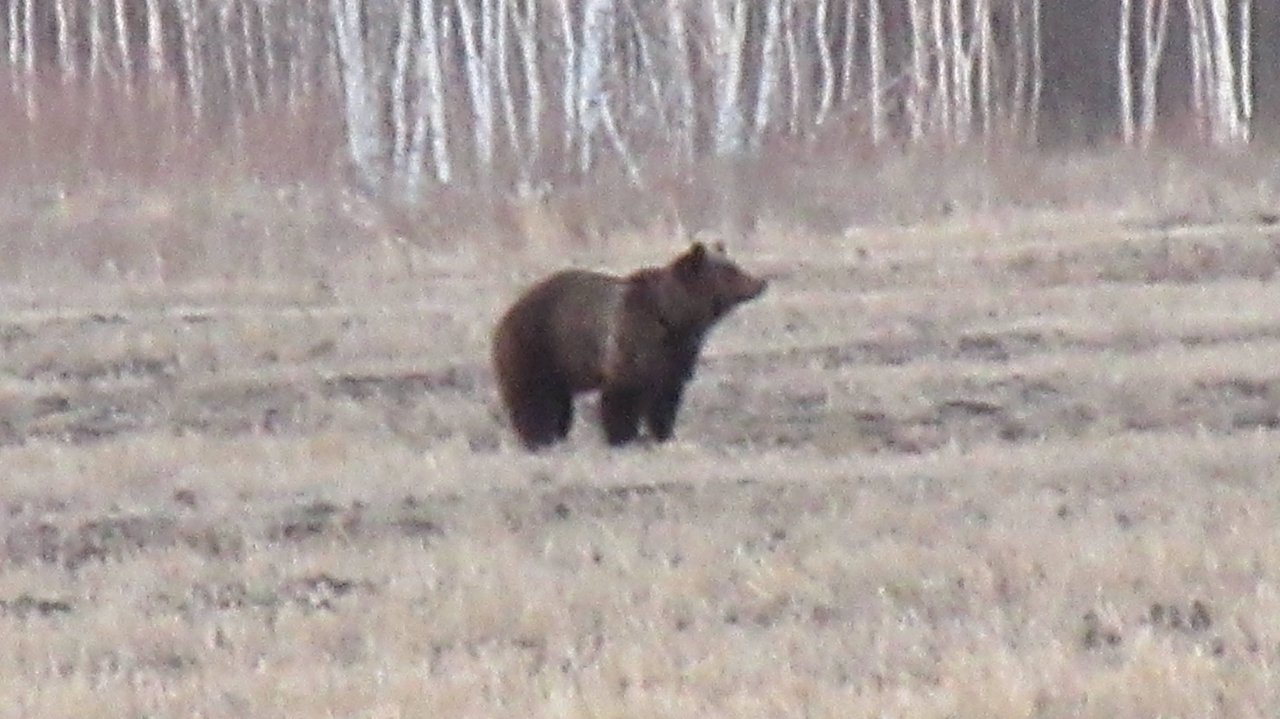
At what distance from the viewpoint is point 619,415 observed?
11352 mm

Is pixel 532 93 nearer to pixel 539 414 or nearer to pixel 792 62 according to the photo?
Result: pixel 792 62

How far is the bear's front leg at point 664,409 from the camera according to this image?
11.3 metres

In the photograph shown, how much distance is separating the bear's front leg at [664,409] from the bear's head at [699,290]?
0.82ft

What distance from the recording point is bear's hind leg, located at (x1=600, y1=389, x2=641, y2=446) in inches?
446

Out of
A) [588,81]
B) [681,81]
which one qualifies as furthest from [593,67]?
[681,81]

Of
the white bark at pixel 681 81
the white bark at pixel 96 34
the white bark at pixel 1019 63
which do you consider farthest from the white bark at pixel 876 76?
the white bark at pixel 96 34

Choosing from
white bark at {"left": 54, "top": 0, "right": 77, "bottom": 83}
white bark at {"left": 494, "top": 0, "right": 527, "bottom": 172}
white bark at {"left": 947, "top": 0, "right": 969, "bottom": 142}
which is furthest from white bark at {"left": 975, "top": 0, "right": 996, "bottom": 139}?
white bark at {"left": 54, "top": 0, "right": 77, "bottom": 83}

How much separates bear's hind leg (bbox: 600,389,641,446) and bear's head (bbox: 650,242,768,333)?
1.14 feet

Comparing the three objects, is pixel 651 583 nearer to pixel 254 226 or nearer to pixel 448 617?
pixel 448 617

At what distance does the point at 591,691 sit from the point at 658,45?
29925mm

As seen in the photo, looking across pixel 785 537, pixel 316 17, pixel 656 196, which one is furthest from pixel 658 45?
pixel 785 537

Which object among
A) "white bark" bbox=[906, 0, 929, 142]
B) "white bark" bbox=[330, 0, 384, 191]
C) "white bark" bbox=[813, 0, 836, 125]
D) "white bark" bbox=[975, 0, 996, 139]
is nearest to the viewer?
"white bark" bbox=[330, 0, 384, 191]

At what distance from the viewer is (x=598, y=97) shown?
996 inches

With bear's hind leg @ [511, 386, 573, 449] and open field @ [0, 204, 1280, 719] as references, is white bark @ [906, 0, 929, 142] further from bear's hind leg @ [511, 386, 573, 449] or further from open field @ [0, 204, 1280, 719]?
bear's hind leg @ [511, 386, 573, 449]
